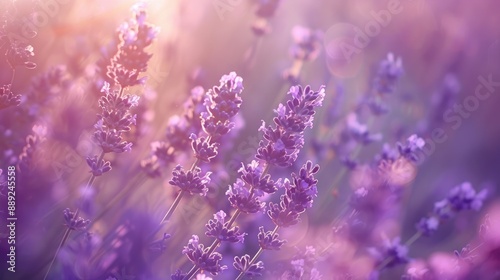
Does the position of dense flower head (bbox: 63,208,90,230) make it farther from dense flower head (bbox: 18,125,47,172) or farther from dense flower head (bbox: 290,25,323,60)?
dense flower head (bbox: 290,25,323,60)

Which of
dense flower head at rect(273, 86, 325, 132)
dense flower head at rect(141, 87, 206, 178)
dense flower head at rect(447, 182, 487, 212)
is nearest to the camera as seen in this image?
dense flower head at rect(273, 86, 325, 132)

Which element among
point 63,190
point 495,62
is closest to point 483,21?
point 495,62

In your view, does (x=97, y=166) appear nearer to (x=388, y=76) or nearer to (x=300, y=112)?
(x=300, y=112)

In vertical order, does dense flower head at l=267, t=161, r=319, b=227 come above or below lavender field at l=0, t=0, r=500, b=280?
below

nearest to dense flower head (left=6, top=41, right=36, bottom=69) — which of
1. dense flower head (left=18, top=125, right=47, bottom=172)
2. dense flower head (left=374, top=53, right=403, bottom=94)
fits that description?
dense flower head (left=18, top=125, right=47, bottom=172)

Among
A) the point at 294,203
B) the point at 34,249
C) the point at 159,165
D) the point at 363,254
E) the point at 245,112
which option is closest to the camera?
the point at 294,203

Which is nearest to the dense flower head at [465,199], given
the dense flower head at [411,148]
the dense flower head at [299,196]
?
the dense flower head at [411,148]

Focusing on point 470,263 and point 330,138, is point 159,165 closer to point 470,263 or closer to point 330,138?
point 330,138

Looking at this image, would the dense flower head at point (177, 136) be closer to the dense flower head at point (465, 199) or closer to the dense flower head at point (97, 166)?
the dense flower head at point (97, 166)
